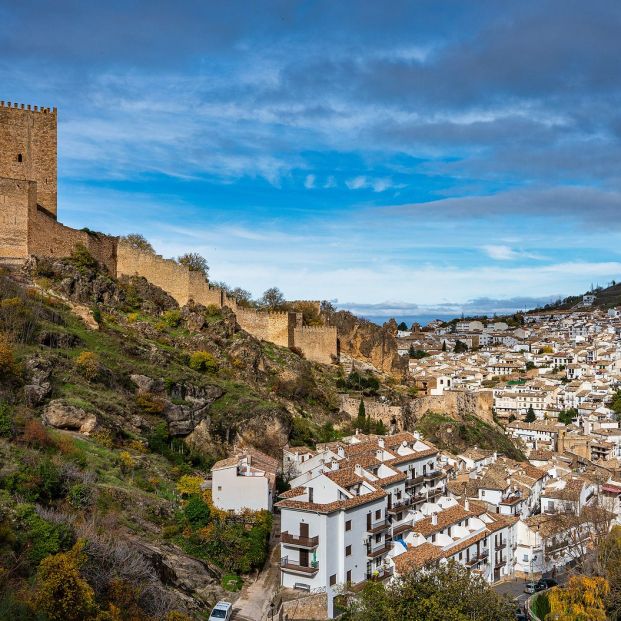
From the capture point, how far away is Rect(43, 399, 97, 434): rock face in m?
20.6

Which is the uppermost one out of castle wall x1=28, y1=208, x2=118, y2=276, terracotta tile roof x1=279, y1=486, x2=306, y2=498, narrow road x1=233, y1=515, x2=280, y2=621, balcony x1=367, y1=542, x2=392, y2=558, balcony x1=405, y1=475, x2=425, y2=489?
castle wall x1=28, y1=208, x2=118, y2=276

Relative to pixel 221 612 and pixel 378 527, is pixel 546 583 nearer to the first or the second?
pixel 378 527

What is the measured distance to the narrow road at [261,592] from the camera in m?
16.2

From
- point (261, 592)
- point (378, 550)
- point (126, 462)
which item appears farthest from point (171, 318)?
point (261, 592)

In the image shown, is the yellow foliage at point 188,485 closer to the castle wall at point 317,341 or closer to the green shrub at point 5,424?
→ the green shrub at point 5,424

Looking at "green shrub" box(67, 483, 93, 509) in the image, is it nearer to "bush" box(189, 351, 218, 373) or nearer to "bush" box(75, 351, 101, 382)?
"bush" box(75, 351, 101, 382)

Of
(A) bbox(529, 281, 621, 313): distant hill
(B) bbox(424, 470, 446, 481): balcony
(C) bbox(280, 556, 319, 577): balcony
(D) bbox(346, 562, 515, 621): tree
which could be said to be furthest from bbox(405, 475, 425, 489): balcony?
(A) bbox(529, 281, 621, 313): distant hill

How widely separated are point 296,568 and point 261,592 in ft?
3.56

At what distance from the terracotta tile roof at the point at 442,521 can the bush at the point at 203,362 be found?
1238cm

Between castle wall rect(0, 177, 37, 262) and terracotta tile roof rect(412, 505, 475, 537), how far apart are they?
20.1 meters

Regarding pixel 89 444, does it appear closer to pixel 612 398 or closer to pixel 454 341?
pixel 612 398

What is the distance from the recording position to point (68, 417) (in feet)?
68.2

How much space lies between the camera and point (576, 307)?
→ 15362cm

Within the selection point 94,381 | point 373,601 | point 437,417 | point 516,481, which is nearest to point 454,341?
point 437,417
